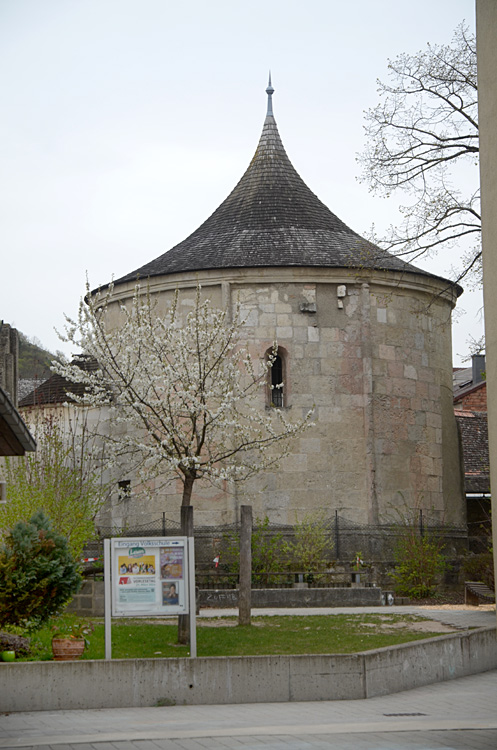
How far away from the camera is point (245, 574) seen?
1922 centimetres

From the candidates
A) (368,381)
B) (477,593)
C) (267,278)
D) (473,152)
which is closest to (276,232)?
(267,278)

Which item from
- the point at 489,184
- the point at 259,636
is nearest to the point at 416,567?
the point at 259,636

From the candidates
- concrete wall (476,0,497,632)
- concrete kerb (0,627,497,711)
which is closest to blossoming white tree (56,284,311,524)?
concrete kerb (0,627,497,711)

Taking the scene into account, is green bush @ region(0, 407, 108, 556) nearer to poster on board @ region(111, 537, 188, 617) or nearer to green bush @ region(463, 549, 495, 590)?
poster on board @ region(111, 537, 188, 617)

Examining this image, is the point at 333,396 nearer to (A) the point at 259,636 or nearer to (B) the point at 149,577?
(A) the point at 259,636

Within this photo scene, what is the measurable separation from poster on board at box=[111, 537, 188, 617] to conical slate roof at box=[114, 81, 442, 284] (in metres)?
13.9

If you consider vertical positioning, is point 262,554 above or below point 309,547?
below

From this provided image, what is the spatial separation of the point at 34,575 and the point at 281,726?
528 cm

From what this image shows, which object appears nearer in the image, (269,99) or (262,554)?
(262,554)

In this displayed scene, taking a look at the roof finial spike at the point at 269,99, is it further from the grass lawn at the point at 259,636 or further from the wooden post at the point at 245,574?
the grass lawn at the point at 259,636

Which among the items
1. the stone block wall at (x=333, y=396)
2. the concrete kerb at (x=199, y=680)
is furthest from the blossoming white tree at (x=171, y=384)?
the concrete kerb at (x=199, y=680)

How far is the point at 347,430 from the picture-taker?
95.8ft

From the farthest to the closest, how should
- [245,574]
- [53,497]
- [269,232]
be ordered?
[269,232]
[53,497]
[245,574]

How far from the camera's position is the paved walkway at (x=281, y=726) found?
34.9ft
